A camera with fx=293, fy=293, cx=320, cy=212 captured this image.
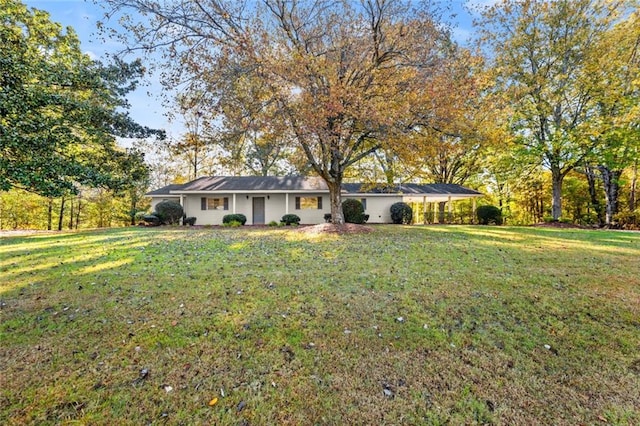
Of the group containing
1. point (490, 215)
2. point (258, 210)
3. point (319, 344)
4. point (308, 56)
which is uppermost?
point (308, 56)

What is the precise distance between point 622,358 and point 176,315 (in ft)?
17.0

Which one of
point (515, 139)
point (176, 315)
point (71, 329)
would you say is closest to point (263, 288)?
point (176, 315)

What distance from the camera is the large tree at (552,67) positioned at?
16547 millimetres

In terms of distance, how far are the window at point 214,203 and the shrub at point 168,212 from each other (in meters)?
2.07

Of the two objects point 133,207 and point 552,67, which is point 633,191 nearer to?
point 552,67

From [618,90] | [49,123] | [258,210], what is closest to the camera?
[49,123]

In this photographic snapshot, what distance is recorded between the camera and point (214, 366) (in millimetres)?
2887

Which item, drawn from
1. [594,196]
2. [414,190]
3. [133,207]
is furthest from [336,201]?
[594,196]

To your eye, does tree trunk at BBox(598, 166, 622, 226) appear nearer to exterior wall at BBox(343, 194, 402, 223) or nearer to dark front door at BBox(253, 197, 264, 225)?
exterior wall at BBox(343, 194, 402, 223)

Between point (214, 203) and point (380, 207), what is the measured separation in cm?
1176

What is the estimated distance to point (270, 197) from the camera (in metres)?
20.5

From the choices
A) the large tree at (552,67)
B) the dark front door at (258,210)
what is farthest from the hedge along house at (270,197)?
the large tree at (552,67)

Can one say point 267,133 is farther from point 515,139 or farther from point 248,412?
point 515,139

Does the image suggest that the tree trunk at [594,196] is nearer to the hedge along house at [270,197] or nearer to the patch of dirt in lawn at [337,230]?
the hedge along house at [270,197]
